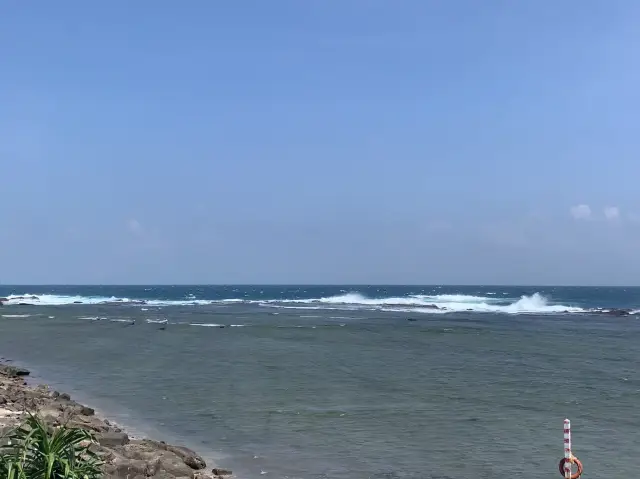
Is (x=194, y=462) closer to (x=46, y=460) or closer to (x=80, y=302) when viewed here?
(x=46, y=460)

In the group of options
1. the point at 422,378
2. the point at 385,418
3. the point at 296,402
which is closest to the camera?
the point at 385,418

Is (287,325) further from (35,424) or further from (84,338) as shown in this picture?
(35,424)

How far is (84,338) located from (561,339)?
104ft

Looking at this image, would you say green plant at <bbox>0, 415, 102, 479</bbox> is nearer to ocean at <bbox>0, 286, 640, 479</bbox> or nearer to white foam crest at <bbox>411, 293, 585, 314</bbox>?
ocean at <bbox>0, 286, 640, 479</bbox>

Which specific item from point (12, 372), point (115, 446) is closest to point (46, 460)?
point (115, 446)

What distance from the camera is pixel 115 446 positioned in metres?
12.2

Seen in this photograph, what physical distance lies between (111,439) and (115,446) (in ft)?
1.22

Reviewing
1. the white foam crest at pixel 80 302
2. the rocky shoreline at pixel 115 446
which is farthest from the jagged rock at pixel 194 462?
the white foam crest at pixel 80 302

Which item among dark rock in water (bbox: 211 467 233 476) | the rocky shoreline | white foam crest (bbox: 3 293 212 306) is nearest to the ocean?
dark rock in water (bbox: 211 467 233 476)

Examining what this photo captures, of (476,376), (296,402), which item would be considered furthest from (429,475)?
(476,376)

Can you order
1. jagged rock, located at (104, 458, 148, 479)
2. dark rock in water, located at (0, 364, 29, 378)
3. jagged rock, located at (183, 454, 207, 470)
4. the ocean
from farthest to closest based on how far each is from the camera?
1. dark rock in water, located at (0, 364, 29, 378)
2. the ocean
3. jagged rock, located at (183, 454, 207, 470)
4. jagged rock, located at (104, 458, 148, 479)

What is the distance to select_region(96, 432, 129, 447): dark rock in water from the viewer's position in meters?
12.2

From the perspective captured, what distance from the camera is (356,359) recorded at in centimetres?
3025

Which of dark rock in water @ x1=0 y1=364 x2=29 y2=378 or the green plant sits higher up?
the green plant
